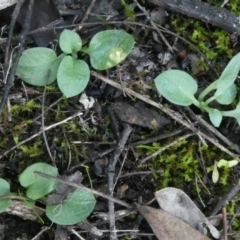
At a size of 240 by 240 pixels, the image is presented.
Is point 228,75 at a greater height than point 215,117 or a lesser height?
greater

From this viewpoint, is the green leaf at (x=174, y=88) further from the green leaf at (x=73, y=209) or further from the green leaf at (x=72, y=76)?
the green leaf at (x=73, y=209)

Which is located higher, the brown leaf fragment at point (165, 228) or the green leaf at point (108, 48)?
the green leaf at point (108, 48)

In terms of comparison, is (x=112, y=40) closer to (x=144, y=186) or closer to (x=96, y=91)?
(x=96, y=91)

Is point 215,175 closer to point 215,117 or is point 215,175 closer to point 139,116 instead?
point 215,117

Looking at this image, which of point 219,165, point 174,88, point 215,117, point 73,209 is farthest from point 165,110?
point 73,209

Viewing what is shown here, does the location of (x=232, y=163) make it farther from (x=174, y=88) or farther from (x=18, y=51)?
(x=18, y=51)

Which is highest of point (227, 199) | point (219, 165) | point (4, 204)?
point (219, 165)

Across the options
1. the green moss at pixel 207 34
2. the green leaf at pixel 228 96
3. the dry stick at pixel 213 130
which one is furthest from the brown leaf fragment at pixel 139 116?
the green moss at pixel 207 34

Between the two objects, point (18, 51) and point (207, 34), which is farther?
point (207, 34)
